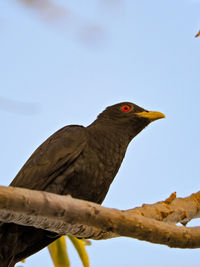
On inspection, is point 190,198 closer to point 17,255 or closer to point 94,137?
point 94,137

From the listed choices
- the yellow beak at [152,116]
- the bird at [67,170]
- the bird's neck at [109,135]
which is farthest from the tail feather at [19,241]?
the yellow beak at [152,116]

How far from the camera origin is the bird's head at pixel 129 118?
455 cm

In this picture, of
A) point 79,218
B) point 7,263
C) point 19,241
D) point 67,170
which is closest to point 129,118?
point 67,170

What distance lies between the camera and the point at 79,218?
2.66 m

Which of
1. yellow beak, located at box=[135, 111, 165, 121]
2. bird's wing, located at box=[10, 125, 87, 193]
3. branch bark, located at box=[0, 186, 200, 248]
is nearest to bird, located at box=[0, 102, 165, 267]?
bird's wing, located at box=[10, 125, 87, 193]

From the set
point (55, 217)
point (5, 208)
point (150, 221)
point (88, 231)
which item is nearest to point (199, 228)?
point (150, 221)

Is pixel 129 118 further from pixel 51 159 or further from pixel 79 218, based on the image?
pixel 79 218

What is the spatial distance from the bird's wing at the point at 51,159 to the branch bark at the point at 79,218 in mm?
700

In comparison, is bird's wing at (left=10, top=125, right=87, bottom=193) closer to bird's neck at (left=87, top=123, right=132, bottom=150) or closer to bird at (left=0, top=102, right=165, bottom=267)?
bird at (left=0, top=102, right=165, bottom=267)

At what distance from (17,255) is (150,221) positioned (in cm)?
156

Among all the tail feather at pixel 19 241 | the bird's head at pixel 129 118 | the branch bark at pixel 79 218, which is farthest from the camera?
the bird's head at pixel 129 118

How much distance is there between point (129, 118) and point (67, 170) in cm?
104

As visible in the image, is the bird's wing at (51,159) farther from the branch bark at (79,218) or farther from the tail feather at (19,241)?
the branch bark at (79,218)

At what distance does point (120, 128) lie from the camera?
14.8ft
